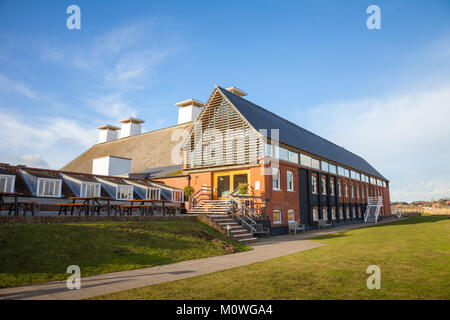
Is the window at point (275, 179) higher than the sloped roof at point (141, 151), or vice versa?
the sloped roof at point (141, 151)

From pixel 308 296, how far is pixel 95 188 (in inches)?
737

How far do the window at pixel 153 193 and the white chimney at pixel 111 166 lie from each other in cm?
917

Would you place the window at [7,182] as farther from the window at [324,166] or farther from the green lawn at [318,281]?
the window at [324,166]

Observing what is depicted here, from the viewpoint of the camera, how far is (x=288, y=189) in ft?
78.8

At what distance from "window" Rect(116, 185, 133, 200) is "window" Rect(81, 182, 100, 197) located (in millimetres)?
1616

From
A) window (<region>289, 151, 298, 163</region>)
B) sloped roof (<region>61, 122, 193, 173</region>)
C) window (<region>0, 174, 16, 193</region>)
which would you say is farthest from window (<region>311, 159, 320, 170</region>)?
window (<region>0, 174, 16, 193</region>)

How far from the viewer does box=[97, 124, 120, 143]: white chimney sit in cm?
5512

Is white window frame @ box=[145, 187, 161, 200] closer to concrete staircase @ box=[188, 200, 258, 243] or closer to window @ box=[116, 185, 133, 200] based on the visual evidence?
window @ box=[116, 185, 133, 200]

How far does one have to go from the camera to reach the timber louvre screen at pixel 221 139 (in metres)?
22.2

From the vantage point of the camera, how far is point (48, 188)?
1842 centimetres

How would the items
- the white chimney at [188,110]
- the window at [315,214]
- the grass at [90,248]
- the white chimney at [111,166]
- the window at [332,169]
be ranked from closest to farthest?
the grass at [90,248]
the window at [315,214]
the white chimney at [111,166]
the window at [332,169]
the white chimney at [188,110]

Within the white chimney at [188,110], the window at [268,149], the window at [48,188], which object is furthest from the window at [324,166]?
the window at [48,188]
